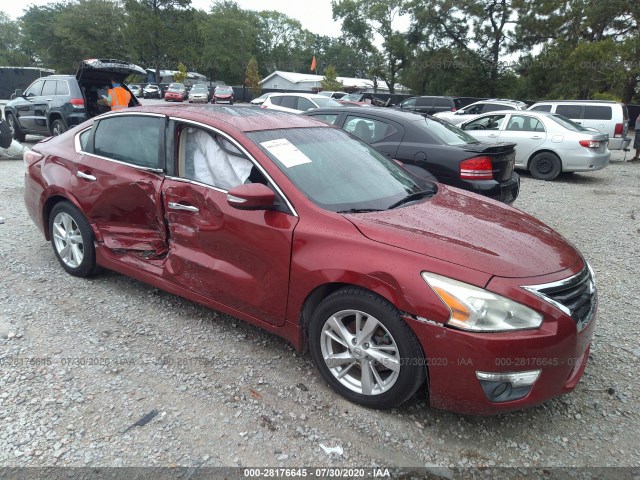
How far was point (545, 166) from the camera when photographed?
10.5 metres

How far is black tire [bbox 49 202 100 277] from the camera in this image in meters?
3.96

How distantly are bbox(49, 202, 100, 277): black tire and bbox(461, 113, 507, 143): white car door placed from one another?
9.23 metres

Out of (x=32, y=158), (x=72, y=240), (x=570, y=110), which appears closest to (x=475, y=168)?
(x=72, y=240)

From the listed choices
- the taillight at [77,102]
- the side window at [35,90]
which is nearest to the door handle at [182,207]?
the taillight at [77,102]

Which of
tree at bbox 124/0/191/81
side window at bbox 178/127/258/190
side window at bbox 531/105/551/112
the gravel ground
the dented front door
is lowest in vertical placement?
the gravel ground

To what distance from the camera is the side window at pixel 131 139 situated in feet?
11.7

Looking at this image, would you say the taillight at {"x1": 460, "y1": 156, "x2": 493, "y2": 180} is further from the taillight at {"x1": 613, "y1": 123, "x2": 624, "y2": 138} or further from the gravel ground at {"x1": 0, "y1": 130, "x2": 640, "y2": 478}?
the taillight at {"x1": 613, "y1": 123, "x2": 624, "y2": 138}

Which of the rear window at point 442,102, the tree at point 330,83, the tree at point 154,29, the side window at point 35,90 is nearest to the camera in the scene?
the side window at point 35,90

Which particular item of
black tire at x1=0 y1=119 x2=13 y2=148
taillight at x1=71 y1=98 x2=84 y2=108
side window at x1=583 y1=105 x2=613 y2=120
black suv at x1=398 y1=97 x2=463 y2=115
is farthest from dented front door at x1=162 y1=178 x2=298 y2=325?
black suv at x1=398 y1=97 x2=463 y2=115

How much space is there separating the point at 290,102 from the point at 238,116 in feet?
35.3

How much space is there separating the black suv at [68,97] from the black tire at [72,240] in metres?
7.07

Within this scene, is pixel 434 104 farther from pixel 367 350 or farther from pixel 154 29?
pixel 154 29

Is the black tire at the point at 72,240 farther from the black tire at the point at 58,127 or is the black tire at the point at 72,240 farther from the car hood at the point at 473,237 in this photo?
the black tire at the point at 58,127

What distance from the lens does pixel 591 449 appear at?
2.45 metres
